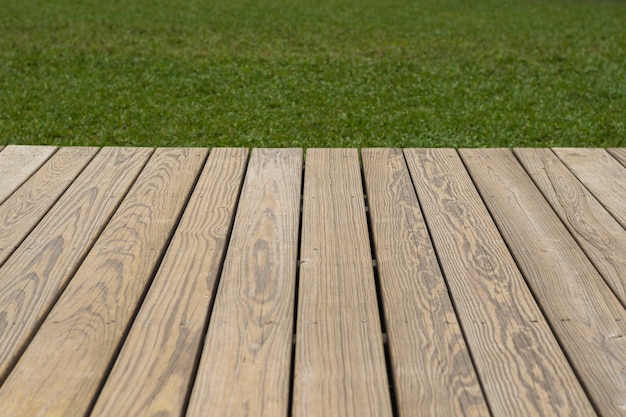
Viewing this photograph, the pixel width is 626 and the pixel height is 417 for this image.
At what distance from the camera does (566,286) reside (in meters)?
1.74

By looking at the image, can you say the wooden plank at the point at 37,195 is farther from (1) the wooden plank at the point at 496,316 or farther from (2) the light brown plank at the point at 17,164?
(1) the wooden plank at the point at 496,316

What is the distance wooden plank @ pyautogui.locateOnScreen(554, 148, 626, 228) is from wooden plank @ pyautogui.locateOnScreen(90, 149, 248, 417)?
46.4 inches

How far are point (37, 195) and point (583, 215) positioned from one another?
1.69m

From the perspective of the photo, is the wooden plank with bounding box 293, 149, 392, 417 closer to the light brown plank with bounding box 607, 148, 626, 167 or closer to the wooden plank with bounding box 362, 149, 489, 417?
the wooden plank with bounding box 362, 149, 489, 417

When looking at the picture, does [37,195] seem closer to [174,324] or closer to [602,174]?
[174,324]

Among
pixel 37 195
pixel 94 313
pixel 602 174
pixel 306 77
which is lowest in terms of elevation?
pixel 94 313

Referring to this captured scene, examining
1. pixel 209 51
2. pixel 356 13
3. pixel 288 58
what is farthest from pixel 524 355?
pixel 356 13

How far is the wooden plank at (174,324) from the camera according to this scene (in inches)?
51.7

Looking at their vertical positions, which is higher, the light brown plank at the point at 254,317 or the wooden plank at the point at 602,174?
the wooden plank at the point at 602,174

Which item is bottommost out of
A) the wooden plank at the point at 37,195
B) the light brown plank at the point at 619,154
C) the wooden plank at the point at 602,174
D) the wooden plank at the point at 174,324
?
the wooden plank at the point at 174,324

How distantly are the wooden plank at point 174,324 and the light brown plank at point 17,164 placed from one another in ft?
2.13

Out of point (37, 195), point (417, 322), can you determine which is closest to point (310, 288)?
point (417, 322)

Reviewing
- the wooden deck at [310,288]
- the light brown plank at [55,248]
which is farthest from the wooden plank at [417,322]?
the light brown plank at [55,248]

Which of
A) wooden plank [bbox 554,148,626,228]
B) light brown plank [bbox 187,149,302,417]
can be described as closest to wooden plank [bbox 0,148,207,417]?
light brown plank [bbox 187,149,302,417]
